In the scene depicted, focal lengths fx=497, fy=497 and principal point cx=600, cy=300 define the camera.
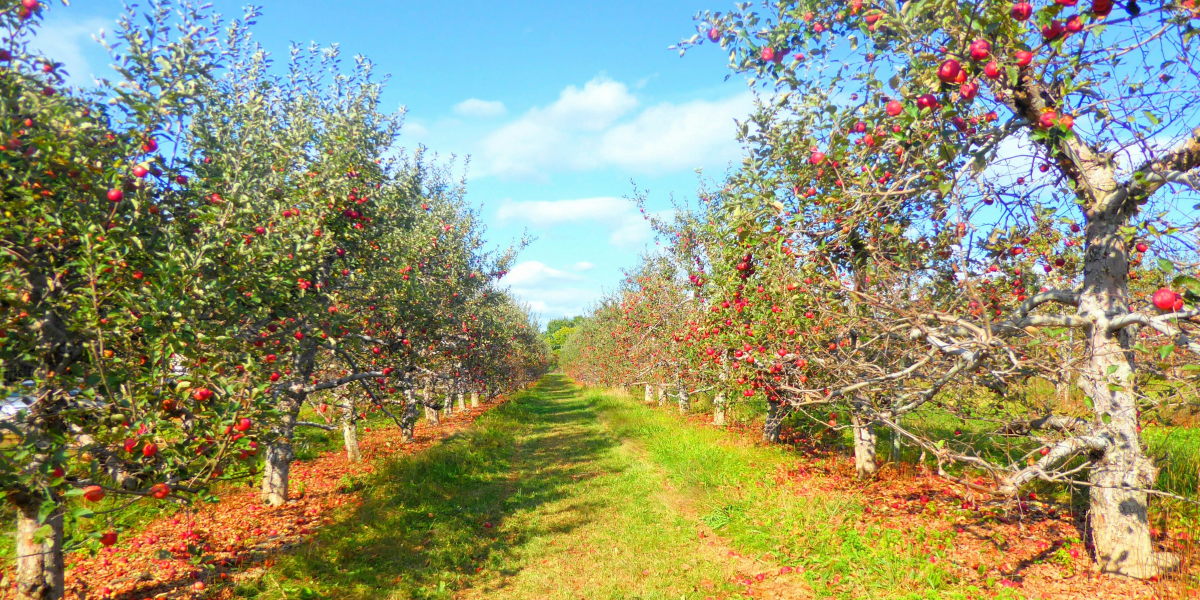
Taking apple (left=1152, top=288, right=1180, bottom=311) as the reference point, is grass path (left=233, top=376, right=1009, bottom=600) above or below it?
below

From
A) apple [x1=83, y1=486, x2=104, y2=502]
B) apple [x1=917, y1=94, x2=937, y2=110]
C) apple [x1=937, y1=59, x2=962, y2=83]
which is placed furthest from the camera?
apple [x1=917, y1=94, x2=937, y2=110]

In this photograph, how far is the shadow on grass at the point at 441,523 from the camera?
722 centimetres

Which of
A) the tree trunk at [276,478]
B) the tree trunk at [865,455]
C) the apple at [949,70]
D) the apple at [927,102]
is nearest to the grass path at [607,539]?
the tree trunk at [865,455]

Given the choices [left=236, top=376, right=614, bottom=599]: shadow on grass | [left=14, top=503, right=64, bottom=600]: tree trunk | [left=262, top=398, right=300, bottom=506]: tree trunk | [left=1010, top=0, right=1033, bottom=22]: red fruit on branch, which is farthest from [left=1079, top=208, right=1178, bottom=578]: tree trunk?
[left=262, top=398, right=300, bottom=506]: tree trunk

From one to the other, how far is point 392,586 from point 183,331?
463cm

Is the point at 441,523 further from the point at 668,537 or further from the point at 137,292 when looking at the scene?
the point at 137,292

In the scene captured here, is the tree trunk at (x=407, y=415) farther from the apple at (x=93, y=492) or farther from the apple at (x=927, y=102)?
the apple at (x=927, y=102)

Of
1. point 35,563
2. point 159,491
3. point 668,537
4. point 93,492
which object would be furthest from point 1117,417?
point 35,563

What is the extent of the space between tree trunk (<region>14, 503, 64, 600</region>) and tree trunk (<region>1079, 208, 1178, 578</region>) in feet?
38.2

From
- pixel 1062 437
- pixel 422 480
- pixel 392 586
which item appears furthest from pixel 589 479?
pixel 1062 437

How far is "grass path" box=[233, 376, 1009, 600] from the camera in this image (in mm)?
6941

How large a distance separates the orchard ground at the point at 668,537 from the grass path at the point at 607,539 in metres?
0.03

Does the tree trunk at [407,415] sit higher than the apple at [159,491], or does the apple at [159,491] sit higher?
the apple at [159,491]

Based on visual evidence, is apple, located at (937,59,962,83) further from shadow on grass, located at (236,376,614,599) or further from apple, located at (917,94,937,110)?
shadow on grass, located at (236,376,614,599)
